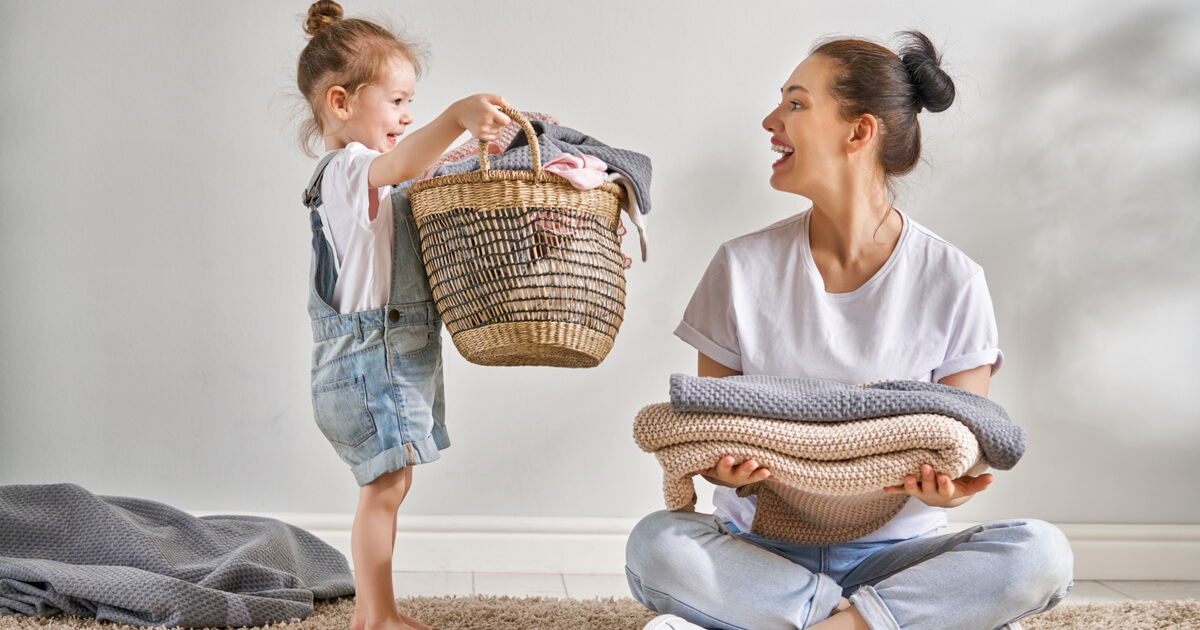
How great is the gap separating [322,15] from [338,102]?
0.55 ft

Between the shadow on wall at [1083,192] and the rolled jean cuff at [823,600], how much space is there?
108 cm

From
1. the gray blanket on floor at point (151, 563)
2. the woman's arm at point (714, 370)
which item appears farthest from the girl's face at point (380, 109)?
the gray blanket on floor at point (151, 563)

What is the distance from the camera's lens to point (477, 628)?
1.52m

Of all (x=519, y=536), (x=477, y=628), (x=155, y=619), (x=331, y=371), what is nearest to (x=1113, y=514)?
(x=519, y=536)

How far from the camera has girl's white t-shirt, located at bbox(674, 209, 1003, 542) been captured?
135cm

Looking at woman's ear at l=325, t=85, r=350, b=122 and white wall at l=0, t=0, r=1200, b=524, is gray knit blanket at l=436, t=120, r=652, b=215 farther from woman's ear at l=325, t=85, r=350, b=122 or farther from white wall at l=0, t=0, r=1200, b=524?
white wall at l=0, t=0, r=1200, b=524

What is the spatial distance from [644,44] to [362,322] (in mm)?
1008

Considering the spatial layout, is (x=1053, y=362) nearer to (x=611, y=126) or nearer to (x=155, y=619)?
(x=611, y=126)

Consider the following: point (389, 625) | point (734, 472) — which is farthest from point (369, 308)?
point (734, 472)

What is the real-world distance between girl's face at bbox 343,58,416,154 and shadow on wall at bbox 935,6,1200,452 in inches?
49.3

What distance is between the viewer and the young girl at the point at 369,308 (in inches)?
51.6

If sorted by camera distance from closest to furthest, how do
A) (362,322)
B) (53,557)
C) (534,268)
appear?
(534,268) < (362,322) < (53,557)

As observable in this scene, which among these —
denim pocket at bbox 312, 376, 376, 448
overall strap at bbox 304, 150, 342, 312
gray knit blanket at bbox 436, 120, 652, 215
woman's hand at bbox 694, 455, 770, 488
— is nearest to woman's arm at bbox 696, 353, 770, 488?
woman's hand at bbox 694, 455, 770, 488

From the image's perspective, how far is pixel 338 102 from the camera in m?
1.38
